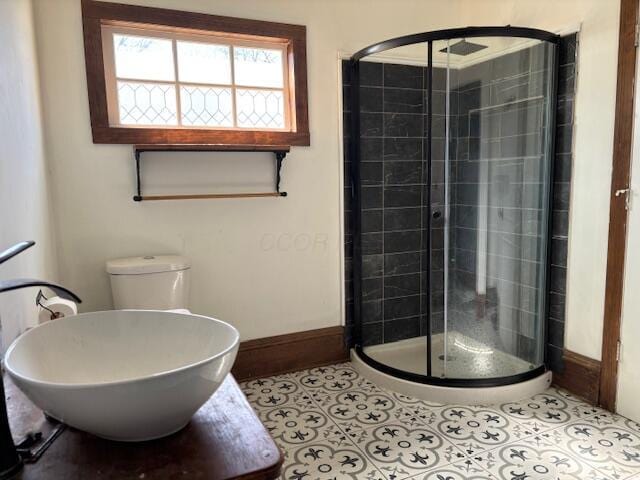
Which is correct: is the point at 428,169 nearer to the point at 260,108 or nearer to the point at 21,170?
the point at 260,108

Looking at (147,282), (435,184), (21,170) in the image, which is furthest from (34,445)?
(435,184)

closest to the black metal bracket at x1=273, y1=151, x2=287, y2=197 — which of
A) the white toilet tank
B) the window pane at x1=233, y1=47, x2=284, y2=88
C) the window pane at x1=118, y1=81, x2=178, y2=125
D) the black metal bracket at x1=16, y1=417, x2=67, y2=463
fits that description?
the window pane at x1=233, y1=47, x2=284, y2=88

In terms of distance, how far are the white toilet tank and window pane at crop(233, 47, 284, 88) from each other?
1.07 m

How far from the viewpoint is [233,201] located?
256 centimetres

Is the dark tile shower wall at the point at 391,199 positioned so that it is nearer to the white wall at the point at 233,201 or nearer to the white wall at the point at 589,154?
the white wall at the point at 233,201

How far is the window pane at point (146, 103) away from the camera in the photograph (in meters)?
2.37

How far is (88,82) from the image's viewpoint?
87.1 inches

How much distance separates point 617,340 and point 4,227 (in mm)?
2503

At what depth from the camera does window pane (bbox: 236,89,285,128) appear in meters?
2.60

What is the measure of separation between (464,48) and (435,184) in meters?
0.70

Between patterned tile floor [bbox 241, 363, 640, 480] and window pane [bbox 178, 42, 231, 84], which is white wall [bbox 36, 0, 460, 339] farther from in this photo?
patterned tile floor [bbox 241, 363, 640, 480]

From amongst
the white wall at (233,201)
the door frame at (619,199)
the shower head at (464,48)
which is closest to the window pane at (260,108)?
the white wall at (233,201)

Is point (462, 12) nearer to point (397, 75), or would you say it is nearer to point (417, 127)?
point (397, 75)

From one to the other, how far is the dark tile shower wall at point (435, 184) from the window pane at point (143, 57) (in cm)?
100
